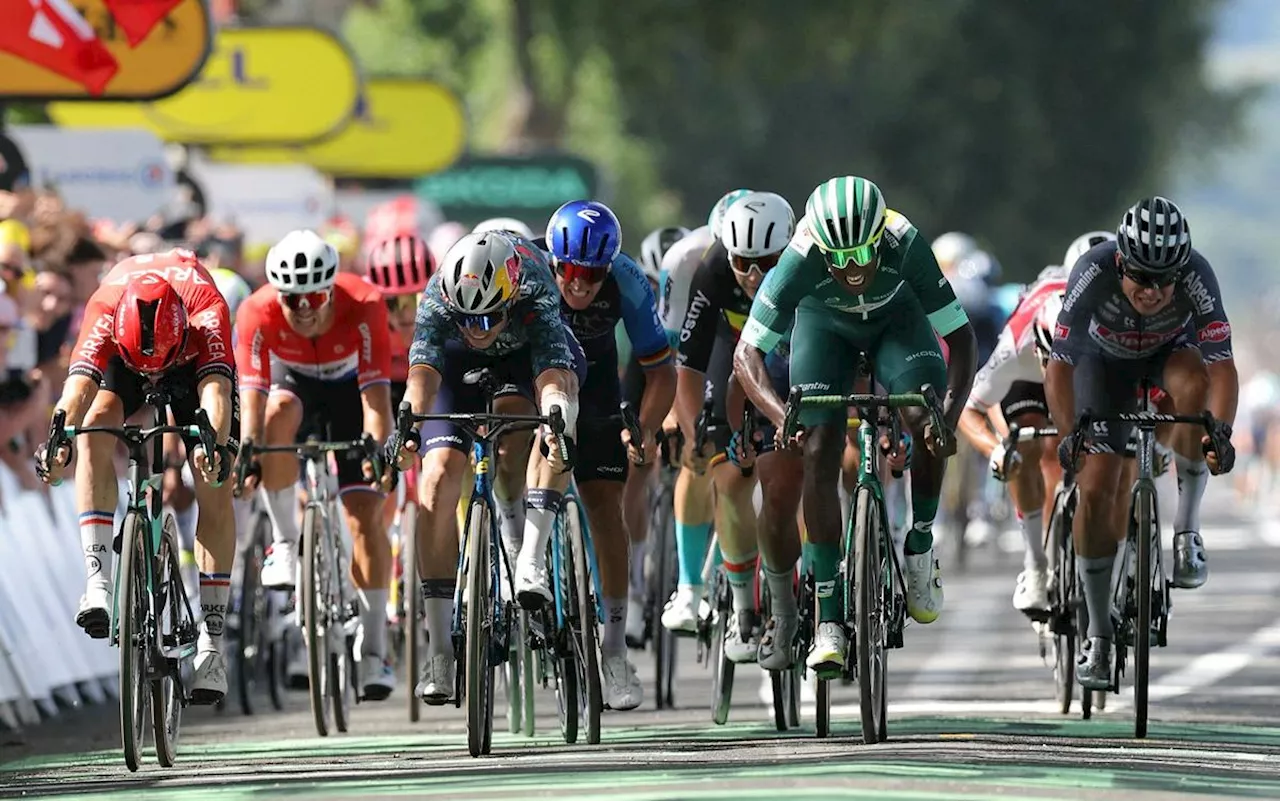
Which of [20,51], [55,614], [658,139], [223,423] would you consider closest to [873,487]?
[223,423]

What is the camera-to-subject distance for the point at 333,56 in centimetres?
3012

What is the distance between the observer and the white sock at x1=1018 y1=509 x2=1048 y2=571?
46.1 feet

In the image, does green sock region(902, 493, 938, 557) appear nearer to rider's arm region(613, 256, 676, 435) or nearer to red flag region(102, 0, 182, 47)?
rider's arm region(613, 256, 676, 435)

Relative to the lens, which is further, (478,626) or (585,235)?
(585,235)

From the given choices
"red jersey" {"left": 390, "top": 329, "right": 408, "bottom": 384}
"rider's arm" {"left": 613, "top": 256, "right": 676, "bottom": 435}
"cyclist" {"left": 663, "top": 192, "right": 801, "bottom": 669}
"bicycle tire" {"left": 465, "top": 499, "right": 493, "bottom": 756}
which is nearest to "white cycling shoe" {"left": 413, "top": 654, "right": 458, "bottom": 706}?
"bicycle tire" {"left": 465, "top": 499, "right": 493, "bottom": 756}

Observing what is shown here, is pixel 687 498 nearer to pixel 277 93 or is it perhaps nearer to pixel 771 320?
pixel 771 320

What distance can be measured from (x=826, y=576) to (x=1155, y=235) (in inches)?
70.6

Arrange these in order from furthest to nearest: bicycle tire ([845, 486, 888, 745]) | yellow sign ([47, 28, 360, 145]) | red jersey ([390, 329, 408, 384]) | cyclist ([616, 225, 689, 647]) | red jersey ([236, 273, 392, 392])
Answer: yellow sign ([47, 28, 360, 145])
red jersey ([390, 329, 408, 384])
cyclist ([616, 225, 689, 647])
red jersey ([236, 273, 392, 392])
bicycle tire ([845, 486, 888, 745])

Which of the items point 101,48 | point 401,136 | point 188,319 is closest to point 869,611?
point 188,319

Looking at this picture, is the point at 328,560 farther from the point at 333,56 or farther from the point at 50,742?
the point at 333,56

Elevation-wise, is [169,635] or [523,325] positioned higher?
[523,325]

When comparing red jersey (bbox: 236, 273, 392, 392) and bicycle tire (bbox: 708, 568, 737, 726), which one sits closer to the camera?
bicycle tire (bbox: 708, 568, 737, 726)

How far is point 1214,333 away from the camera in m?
12.2

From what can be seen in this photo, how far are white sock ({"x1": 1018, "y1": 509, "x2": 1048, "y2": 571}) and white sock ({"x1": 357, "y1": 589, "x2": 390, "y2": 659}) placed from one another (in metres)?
2.89
